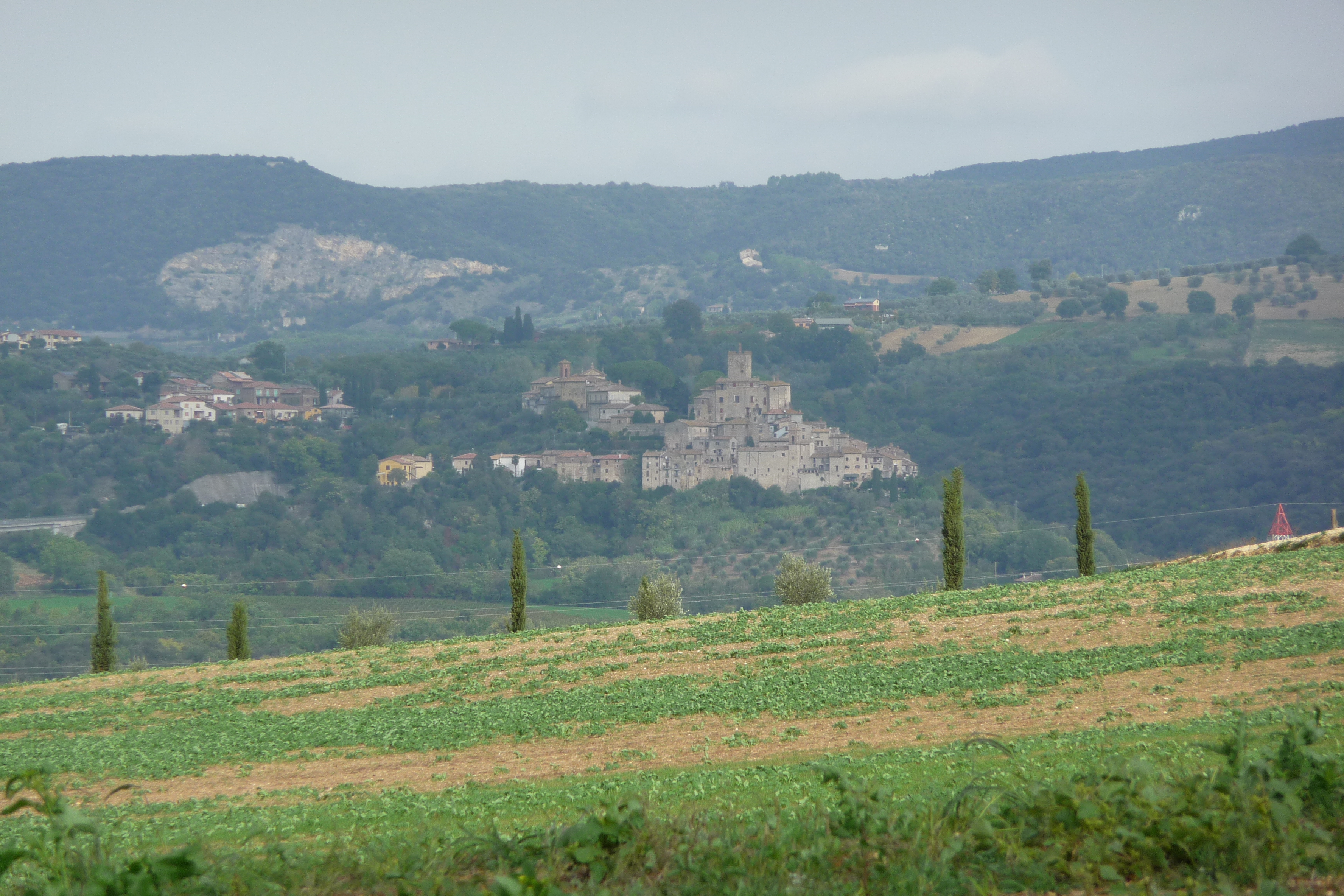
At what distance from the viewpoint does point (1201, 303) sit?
139 m

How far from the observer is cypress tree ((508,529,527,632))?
28547 mm

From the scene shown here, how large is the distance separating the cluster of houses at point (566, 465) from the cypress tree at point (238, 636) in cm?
7959

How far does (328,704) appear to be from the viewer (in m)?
18.7

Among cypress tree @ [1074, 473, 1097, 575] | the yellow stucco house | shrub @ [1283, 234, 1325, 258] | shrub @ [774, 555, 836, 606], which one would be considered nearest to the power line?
the yellow stucco house

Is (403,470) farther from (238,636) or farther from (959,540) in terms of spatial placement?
(959,540)

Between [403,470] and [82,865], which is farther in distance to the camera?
[403,470]

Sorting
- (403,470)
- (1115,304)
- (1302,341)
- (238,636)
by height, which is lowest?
(403,470)

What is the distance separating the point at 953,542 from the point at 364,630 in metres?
17.9

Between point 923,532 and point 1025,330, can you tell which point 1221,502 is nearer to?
point 923,532

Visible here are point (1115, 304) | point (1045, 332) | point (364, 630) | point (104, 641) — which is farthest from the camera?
point (1115, 304)

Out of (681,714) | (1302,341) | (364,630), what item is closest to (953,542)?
(681,714)

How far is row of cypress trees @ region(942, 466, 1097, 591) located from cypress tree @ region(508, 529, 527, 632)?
988 cm

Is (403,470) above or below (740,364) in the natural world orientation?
below

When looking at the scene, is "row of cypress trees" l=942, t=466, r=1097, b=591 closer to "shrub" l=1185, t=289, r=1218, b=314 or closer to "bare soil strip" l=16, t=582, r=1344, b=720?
"bare soil strip" l=16, t=582, r=1344, b=720
